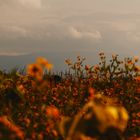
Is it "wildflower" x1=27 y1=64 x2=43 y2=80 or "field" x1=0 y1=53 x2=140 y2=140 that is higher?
Result: "wildflower" x1=27 y1=64 x2=43 y2=80

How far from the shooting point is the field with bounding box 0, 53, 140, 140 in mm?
2057

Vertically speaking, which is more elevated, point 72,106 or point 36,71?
point 36,71

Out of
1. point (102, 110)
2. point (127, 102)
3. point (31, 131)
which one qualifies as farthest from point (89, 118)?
point (127, 102)

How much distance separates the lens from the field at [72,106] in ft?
6.75

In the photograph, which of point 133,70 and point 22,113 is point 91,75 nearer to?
→ point 133,70

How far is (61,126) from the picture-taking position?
2.20m

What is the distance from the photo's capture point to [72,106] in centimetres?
607

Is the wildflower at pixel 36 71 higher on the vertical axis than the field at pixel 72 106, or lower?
higher

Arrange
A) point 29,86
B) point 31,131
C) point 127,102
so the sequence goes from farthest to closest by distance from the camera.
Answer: point 29,86 → point 127,102 → point 31,131

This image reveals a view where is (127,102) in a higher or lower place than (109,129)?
lower

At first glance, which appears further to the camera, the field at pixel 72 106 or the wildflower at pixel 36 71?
the wildflower at pixel 36 71

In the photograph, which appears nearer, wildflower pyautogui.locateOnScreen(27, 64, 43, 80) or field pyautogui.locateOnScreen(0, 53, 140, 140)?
field pyautogui.locateOnScreen(0, 53, 140, 140)

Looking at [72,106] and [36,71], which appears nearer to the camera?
[36,71]

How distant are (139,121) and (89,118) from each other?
154 inches
